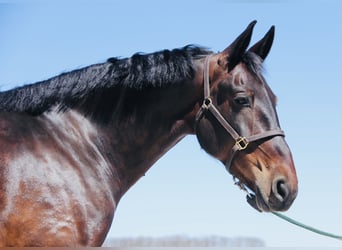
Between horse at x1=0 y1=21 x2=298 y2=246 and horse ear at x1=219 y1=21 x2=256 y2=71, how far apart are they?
0.04 feet

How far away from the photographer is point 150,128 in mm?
5359

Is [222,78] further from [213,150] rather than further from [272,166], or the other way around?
[272,166]

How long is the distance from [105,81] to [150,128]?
72 cm

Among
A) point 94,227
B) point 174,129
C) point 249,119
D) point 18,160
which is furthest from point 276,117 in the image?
point 18,160

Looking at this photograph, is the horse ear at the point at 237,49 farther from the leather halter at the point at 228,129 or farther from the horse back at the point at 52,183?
the horse back at the point at 52,183

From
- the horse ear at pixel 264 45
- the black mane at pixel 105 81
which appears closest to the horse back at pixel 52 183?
the black mane at pixel 105 81

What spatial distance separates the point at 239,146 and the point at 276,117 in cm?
51

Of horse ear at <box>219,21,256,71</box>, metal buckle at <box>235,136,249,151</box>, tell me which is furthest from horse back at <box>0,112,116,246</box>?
horse ear at <box>219,21,256,71</box>

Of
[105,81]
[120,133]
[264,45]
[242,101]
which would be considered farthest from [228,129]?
[105,81]

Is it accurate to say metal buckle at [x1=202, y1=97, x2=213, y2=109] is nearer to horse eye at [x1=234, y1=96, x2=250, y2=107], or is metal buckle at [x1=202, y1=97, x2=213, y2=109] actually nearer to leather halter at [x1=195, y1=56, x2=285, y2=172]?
leather halter at [x1=195, y1=56, x2=285, y2=172]

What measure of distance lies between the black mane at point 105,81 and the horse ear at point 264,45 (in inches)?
26.5

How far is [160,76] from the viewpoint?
17.9 ft

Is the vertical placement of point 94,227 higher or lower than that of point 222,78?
lower

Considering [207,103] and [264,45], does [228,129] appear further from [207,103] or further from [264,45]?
[264,45]
